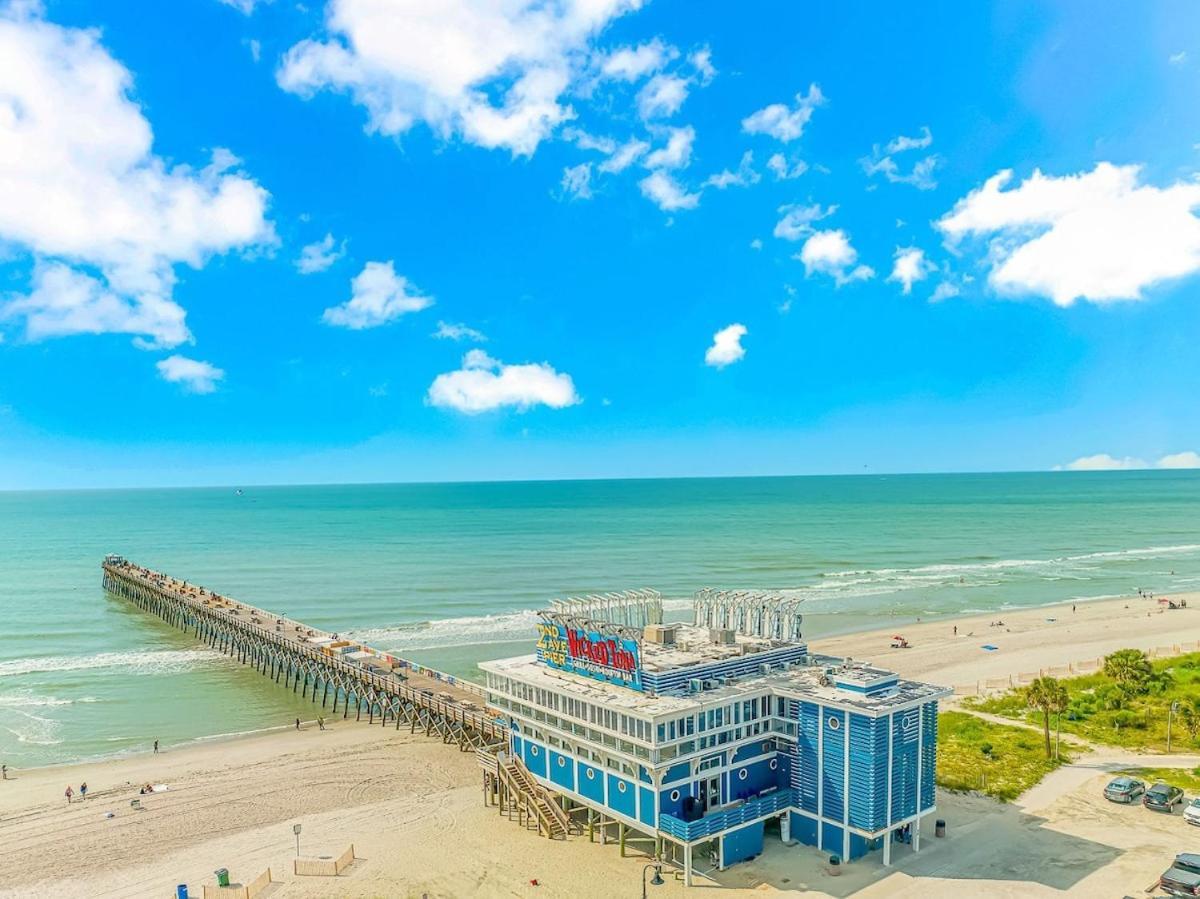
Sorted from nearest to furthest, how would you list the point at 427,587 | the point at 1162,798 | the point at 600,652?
the point at 600,652 → the point at 1162,798 → the point at 427,587

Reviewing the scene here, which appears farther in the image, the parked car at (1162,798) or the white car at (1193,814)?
the parked car at (1162,798)

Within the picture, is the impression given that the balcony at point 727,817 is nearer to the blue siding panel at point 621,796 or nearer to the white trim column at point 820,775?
the white trim column at point 820,775

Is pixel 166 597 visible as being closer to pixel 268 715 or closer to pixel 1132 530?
pixel 268 715

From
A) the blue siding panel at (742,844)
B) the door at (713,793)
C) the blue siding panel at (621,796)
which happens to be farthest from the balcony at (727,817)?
the blue siding panel at (621,796)

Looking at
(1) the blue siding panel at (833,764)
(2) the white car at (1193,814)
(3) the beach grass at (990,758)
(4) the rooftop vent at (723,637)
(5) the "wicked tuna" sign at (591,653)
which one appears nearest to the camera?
(1) the blue siding panel at (833,764)

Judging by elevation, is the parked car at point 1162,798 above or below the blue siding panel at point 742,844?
above

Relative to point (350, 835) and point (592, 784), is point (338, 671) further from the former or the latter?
point (592, 784)

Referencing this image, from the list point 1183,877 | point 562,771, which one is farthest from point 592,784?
point 1183,877
